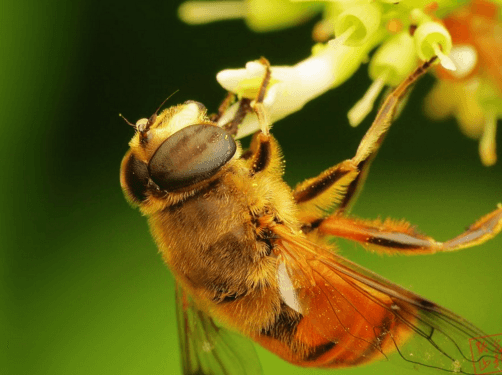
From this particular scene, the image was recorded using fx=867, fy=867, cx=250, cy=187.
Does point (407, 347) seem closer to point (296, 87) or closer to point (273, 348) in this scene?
point (273, 348)

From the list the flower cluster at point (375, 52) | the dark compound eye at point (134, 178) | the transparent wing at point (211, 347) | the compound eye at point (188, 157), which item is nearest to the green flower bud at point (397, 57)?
the flower cluster at point (375, 52)

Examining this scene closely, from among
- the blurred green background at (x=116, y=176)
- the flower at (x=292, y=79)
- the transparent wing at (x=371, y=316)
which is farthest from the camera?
the blurred green background at (x=116, y=176)

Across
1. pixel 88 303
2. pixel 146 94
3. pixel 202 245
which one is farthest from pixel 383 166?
pixel 202 245

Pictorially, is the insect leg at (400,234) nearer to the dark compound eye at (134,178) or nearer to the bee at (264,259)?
the bee at (264,259)

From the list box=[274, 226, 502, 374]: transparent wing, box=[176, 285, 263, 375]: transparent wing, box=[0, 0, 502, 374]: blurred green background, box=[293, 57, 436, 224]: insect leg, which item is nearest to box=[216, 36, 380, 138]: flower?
box=[293, 57, 436, 224]: insect leg

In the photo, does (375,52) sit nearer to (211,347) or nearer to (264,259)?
(264,259)

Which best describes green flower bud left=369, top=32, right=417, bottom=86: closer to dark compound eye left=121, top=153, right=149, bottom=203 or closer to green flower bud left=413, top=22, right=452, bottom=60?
green flower bud left=413, top=22, right=452, bottom=60

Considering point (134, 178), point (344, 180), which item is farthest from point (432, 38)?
point (134, 178)
